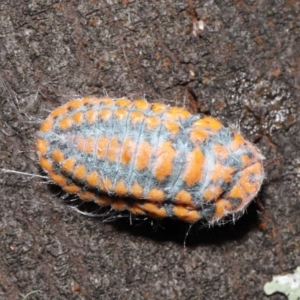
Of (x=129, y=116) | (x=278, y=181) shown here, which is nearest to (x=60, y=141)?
(x=129, y=116)

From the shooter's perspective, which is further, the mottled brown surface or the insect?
the mottled brown surface

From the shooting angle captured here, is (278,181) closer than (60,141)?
No

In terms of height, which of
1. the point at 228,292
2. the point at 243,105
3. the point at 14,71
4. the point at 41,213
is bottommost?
the point at 228,292

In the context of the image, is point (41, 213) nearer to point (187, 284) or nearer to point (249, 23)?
point (187, 284)

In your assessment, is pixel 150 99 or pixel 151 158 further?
pixel 150 99
